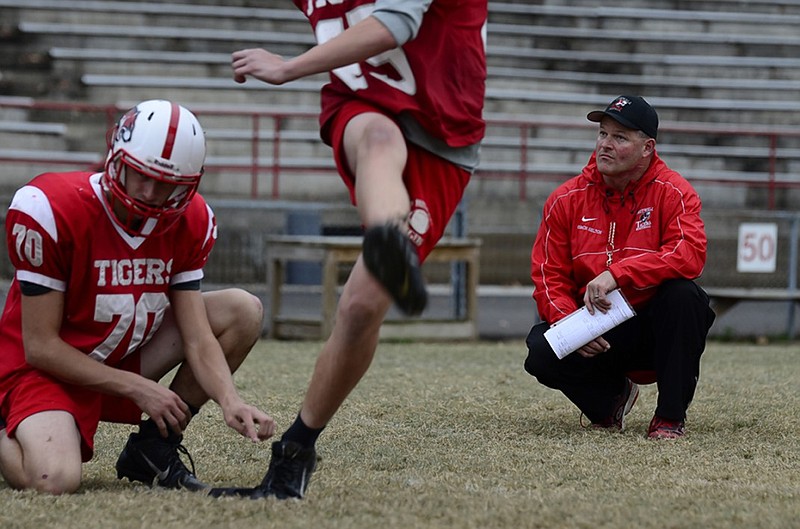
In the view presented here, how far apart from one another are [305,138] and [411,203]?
39.6ft

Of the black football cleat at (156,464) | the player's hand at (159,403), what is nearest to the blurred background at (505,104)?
the black football cleat at (156,464)

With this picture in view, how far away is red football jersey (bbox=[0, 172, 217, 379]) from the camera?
11.8 feet

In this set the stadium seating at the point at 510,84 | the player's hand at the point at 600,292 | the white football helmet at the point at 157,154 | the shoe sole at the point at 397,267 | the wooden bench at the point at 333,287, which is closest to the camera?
the shoe sole at the point at 397,267

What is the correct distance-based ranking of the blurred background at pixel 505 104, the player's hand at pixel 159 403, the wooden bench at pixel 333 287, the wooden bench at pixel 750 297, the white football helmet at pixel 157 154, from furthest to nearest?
the blurred background at pixel 505 104, the wooden bench at pixel 750 297, the wooden bench at pixel 333 287, the player's hand at pixel 159 403, the white football helmet at pixel 157 154

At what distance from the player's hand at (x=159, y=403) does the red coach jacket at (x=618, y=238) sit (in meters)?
1.79

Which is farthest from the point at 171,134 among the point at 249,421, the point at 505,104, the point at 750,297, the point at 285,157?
the point at 505,104

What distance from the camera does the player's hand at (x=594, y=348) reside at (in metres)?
4.84

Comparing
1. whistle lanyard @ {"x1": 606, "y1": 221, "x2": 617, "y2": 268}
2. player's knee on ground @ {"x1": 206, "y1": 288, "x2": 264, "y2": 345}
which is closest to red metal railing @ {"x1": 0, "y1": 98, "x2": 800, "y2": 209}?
whistle lanyard @ {"x1": 606, "y1": 221, "x2": 617, "y2": 268}

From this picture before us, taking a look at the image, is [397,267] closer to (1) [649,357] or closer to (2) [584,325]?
(2) [584,325]

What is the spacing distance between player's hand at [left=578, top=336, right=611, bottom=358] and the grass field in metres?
0.31

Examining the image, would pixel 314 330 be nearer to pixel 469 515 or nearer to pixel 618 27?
pixel 469 515

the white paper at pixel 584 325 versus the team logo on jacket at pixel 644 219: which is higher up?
the team logo on jacket at pixel 644 219

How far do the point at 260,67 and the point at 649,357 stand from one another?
237 centimetres

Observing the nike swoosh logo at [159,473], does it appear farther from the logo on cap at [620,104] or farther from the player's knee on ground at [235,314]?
the logo on cap at [620,104]
